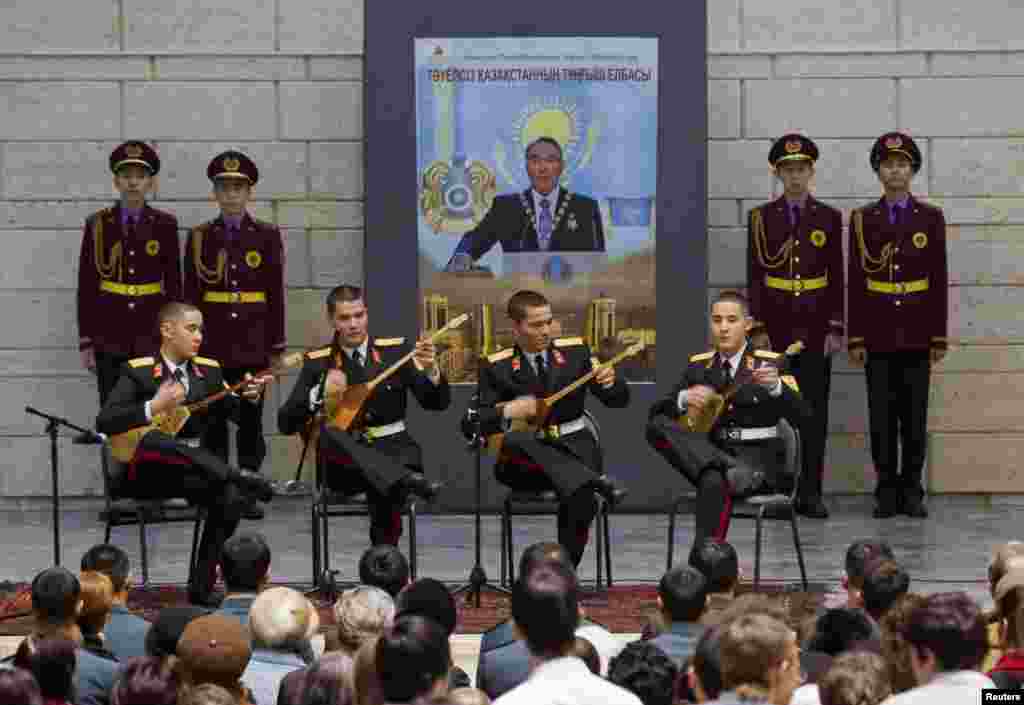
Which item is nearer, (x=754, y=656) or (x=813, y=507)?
(x=754, y=656)

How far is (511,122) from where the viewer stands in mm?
11820

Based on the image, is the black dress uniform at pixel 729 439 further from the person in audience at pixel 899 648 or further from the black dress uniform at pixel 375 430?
the person in audience at pixel 899 648

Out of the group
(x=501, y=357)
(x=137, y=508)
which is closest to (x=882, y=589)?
(x=501, y=357)

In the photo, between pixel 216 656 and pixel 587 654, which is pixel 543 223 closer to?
pixel 587 654

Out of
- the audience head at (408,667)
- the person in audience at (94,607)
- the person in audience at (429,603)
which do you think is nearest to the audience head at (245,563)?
the person in audience at (94,607)

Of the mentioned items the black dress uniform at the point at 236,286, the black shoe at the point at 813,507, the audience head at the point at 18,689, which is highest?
the black dress uniform at the point at 236,286

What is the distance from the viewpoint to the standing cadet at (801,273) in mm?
11781

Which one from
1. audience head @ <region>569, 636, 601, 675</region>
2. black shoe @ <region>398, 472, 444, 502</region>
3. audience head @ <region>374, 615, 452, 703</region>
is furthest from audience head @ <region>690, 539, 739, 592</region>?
Result: black shoe @ <region>398, 472, 444, 502</region>

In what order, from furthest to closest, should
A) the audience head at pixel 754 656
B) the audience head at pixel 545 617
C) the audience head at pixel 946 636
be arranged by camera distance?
the audience head at pixel 545 617 → the audience head at pixel 946 636 → the audience head at pixel 754 656

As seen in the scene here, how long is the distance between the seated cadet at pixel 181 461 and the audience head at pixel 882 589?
3590 mm

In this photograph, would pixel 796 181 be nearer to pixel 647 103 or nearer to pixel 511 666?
pixel 647 103

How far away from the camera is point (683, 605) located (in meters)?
6.45

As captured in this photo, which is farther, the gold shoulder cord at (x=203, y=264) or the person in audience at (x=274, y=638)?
the gold shoulder cord at (x=203, y=264)

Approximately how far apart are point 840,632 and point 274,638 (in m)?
1.52
